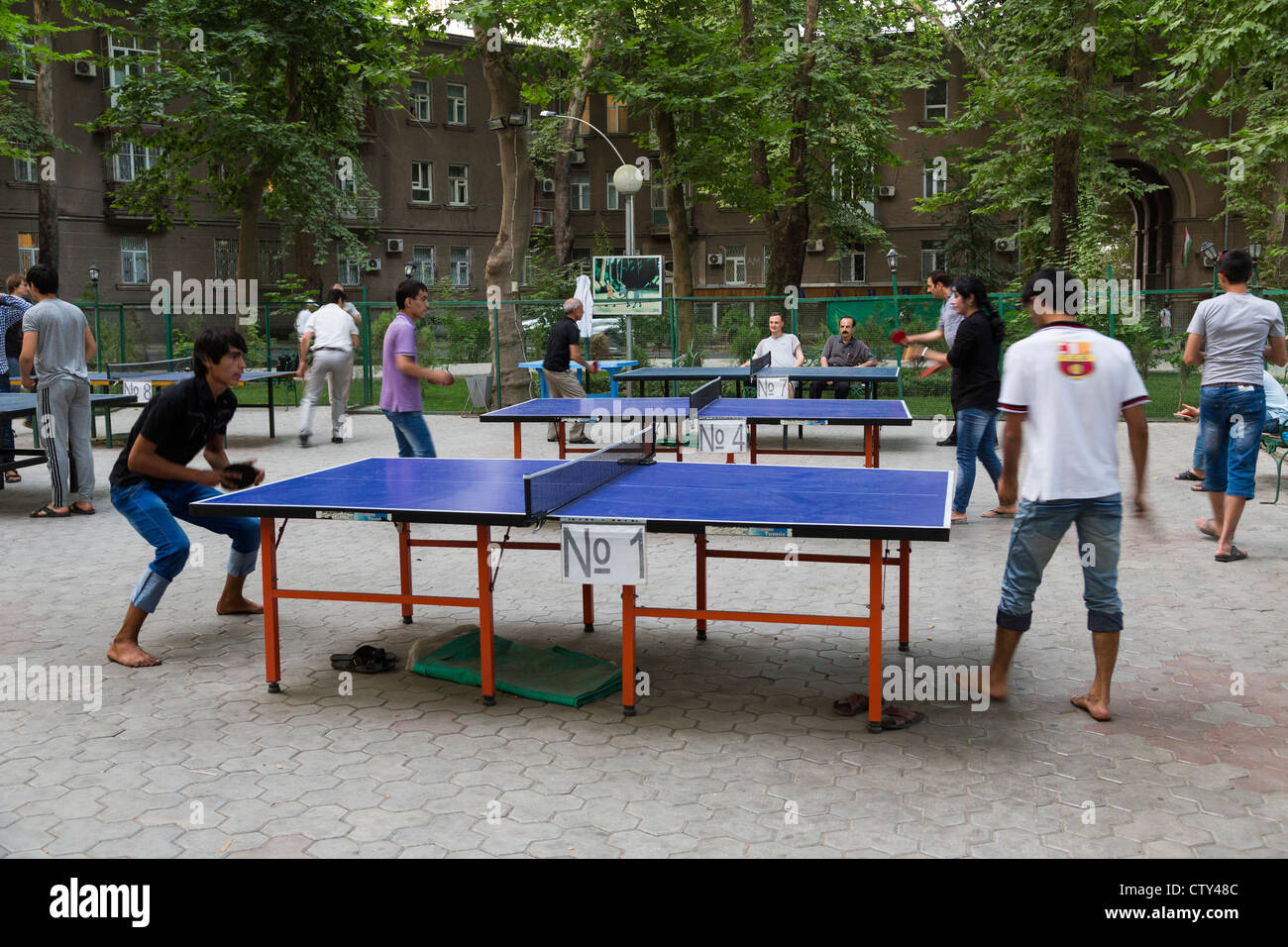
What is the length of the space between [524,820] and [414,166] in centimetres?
4486

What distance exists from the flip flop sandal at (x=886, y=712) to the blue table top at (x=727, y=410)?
439cm

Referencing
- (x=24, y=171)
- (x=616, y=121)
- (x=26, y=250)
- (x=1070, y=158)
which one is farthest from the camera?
(x=616, y=121)

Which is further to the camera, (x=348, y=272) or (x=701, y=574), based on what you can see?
(x=348, y=272)

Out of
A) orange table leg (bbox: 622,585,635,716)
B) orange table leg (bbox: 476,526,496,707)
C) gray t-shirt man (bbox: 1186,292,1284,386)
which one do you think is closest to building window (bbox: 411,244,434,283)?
gray t-shirt man (bbox: 1186,292,1284,386)

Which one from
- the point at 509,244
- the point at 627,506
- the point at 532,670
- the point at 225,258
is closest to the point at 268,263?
the point at 225,258

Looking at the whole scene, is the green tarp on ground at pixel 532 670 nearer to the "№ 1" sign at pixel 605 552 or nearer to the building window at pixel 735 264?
the "№ 1" sign at pixel 605 552

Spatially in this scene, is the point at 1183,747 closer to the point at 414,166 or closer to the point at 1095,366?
the point at 1095,366

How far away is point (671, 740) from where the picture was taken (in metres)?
5.13

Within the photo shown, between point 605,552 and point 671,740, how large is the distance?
0.87 meters

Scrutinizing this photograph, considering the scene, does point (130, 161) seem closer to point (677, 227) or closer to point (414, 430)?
point (677, 227)

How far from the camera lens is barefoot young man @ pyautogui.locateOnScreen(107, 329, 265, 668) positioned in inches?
242

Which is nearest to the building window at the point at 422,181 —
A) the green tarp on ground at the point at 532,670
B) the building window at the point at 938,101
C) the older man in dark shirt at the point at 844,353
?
the building window at the point at 938,101

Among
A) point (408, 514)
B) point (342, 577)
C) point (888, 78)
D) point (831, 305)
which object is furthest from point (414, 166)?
point (408, 514)

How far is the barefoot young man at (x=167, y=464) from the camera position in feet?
20.2
